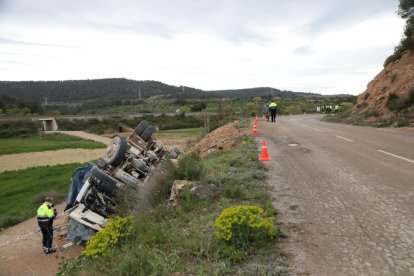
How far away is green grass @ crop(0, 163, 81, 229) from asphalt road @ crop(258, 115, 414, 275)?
17772 millimetres

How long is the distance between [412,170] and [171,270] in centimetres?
679

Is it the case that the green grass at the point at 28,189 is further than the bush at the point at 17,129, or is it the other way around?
the bush at the point at 17,129

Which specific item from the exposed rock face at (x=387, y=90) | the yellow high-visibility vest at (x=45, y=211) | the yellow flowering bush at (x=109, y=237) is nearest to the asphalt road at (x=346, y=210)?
the yellow flowering bush at (x=109, y=237)

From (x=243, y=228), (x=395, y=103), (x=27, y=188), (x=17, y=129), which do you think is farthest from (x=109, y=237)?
(x=17, y=129)

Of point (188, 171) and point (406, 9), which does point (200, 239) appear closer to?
point (188, 171)

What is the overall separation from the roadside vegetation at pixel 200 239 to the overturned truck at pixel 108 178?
13.2ft

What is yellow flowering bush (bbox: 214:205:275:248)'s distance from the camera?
527 cm

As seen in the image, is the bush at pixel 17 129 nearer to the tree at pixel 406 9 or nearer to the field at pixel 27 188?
the field at pixel 27 188

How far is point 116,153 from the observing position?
1445 centimetres

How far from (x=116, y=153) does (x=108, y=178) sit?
1.68 m

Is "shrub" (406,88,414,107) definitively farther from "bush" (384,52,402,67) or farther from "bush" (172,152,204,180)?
"bush" (172,152,204,180)

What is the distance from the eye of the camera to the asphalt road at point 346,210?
15.6 feet

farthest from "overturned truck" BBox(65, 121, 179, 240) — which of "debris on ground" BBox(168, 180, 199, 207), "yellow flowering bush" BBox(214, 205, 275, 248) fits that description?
"yellow flowering bush" BBox(214, 205, 275, 248)

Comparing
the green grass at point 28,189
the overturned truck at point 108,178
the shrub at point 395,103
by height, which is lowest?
the green grass at point 28,189
